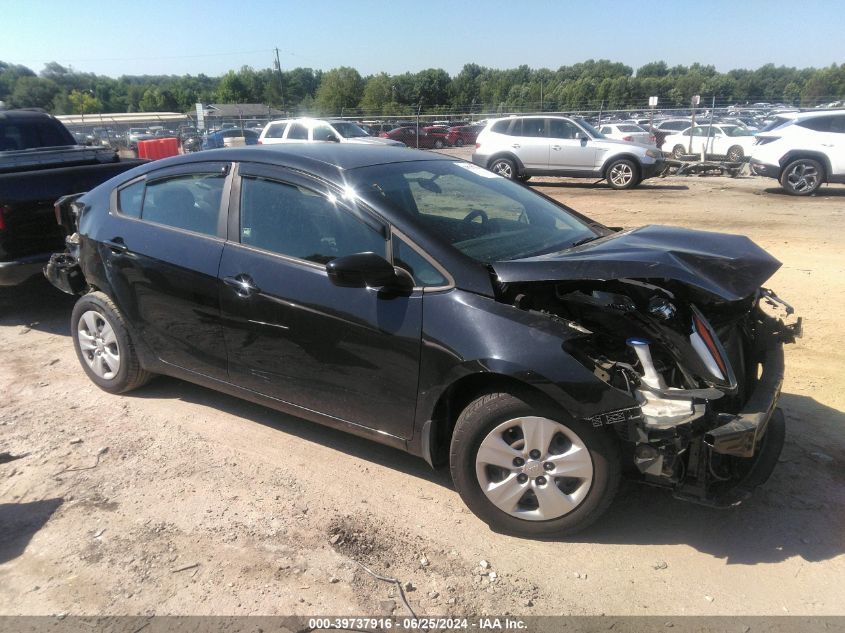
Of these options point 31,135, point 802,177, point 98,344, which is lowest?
point 98,344

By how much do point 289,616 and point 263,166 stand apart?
2.38 metres

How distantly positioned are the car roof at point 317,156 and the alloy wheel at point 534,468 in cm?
167

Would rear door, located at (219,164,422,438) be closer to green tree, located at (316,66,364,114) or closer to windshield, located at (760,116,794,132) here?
windshield, located at (760,116,794,132)

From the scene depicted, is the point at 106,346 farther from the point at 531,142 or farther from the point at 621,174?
the point at 621,174

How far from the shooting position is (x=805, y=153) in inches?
566

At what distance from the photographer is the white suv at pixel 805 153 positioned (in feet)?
46.2

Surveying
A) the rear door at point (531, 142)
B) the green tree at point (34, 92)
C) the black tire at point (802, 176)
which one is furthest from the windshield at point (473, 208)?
the green tree at point (34, 92)

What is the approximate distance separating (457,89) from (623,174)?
82.5 metres

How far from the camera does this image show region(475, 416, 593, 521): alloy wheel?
281cm

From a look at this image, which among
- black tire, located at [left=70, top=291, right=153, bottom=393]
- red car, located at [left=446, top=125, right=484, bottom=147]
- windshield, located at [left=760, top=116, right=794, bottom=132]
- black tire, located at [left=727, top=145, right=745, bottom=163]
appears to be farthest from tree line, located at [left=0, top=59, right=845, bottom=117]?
black tire, located at [left=70, top=291, right=153, bottom=393]

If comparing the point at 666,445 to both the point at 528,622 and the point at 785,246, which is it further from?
the point at 785,246

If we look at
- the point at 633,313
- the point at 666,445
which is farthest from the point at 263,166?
the point at 666,445

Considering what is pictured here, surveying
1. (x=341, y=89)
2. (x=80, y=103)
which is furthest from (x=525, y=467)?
(x=80, y=103)

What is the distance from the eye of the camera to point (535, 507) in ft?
9.75
